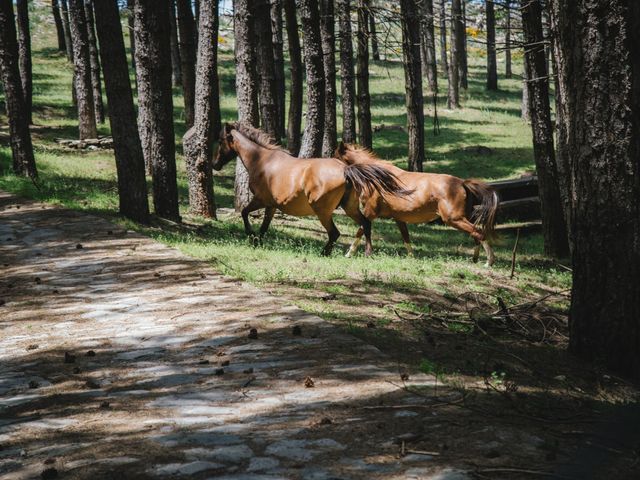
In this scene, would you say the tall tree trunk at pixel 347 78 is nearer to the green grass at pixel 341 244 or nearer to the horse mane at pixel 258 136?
the green grass at pixel 341 244

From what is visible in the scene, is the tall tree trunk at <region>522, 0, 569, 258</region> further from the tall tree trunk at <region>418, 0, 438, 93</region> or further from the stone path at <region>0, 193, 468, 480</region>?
the stone path at <region>0, 193, 468, 480</region>

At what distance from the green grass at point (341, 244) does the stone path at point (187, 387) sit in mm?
827

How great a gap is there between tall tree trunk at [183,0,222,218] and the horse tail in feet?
19.1

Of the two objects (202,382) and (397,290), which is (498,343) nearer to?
(397,290)

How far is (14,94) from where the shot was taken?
18.6m

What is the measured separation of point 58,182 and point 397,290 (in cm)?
1286

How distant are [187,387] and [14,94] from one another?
1487cm

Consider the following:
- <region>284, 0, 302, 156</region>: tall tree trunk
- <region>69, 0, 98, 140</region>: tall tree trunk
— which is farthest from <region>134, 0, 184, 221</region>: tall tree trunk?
<region>69, 0, 98, 140</region>: tall tree trunk

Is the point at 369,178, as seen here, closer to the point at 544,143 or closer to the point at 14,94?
the point at 544,143

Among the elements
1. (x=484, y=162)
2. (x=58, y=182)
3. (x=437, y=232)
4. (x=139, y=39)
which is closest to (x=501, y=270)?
(x=437, y=232)

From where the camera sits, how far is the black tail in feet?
44.2

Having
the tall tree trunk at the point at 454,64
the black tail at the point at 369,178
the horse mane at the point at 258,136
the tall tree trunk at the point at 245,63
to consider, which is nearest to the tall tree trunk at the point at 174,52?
the tall tree trunk at the point at 454,64

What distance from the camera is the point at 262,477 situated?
4.30 meters

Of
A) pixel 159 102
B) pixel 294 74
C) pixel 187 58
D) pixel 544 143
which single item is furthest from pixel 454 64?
pixel 159 102
